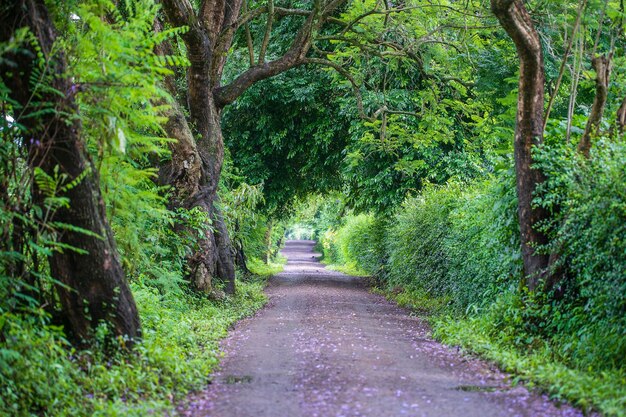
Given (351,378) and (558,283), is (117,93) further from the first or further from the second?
(558,283)

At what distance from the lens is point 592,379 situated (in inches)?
289

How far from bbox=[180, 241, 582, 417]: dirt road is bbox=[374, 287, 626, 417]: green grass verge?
0.20m

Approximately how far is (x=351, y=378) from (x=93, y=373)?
10.1 ft

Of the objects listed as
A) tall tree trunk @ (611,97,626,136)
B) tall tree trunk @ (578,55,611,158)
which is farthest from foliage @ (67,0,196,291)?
tall tree trunk @ (611,97,626,136)

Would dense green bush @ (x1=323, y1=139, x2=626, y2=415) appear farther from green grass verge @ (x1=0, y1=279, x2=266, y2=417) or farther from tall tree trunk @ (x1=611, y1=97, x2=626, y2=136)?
green grass verge @ (x1=0, y1=279, x2=266, y2=417)

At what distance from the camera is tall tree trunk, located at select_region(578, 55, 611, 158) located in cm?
1038

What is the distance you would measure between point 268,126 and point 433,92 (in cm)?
904

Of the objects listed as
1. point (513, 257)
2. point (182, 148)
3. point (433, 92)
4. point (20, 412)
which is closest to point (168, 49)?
point (182, 148)

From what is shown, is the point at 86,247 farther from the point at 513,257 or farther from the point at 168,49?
the point at 168,49

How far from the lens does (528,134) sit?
11.0 meters

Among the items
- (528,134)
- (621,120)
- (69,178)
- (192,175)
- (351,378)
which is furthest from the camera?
(192,175)

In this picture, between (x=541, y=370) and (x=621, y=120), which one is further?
(x=621, y=120)

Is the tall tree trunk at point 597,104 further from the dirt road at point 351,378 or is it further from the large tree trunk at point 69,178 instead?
the large tree trunk at point 69,178

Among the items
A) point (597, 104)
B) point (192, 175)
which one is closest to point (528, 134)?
point (597, 104)
